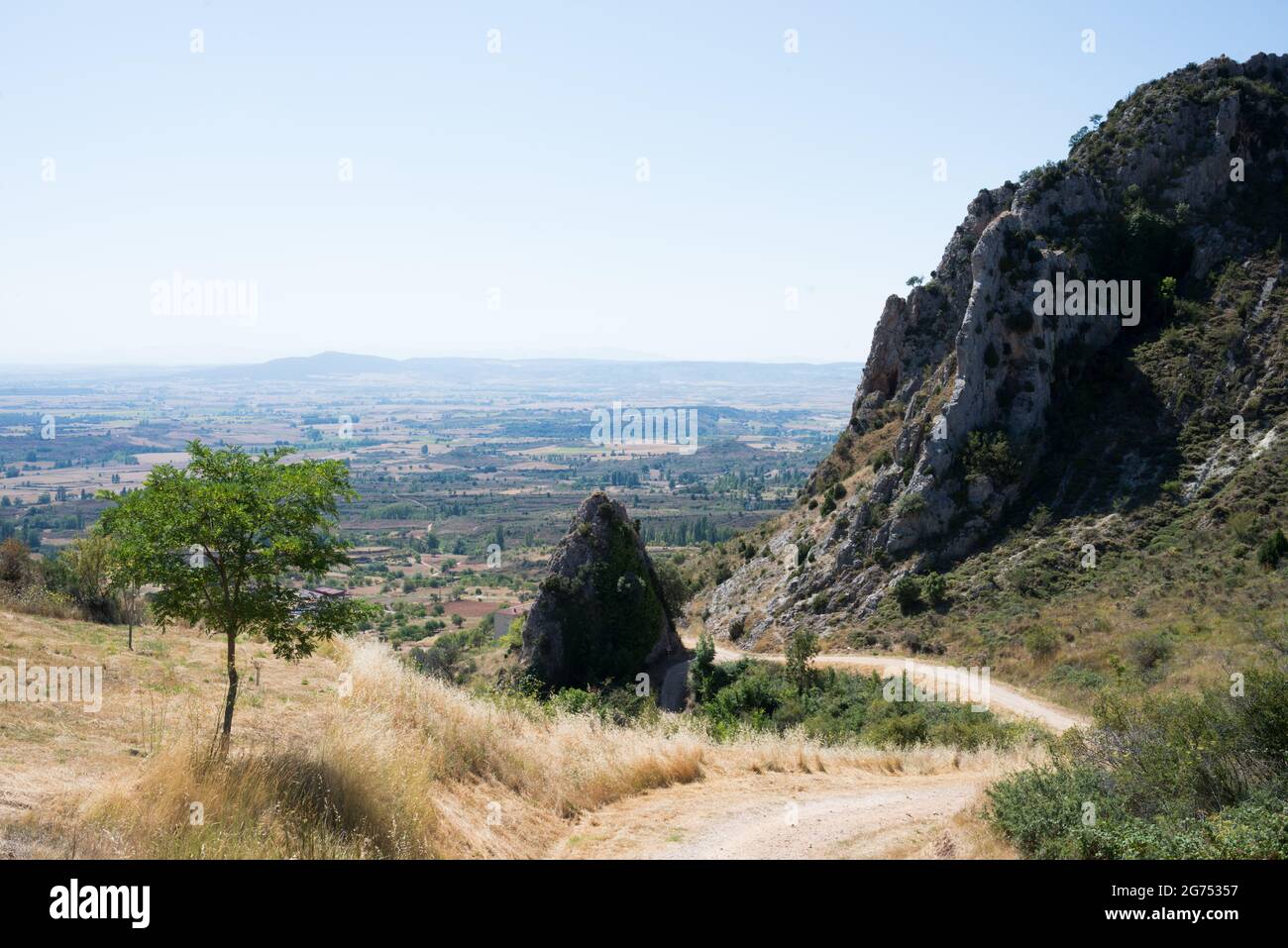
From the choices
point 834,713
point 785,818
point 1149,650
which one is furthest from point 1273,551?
point 785,818

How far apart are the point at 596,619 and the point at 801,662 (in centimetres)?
997

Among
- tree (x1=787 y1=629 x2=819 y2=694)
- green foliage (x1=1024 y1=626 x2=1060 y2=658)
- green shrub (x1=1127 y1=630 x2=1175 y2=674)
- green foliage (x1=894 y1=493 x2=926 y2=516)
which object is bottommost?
tree (x1=787 y1=629 x2=819 y2=694)

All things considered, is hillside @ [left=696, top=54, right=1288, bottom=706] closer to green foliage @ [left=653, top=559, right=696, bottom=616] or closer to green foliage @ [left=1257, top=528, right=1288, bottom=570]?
green foliage @ [left=1257, top=528, right=1288, bottom=570]

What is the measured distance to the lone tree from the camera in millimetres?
9664

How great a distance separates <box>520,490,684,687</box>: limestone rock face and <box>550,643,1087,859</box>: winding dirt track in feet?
70.7

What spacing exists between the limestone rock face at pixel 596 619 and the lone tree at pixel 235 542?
24.2m

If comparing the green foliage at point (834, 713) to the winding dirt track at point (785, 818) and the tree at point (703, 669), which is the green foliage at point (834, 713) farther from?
the winding dirt track at point (785, 818)

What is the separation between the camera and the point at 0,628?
61.7ft

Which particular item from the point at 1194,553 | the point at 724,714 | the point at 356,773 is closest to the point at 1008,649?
the point at 1194,553

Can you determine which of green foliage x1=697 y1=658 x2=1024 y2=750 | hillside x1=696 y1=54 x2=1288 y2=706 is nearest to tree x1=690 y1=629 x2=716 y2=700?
green foliage x1=697 y1=658 x2=1024 y2=750

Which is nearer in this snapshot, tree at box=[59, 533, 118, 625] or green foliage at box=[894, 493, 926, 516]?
tree at box=[59, 533, 118, 625]

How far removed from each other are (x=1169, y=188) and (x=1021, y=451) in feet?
61.8

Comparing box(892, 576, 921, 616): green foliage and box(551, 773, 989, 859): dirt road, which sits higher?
box(551, 773, 989, 859): dirt road

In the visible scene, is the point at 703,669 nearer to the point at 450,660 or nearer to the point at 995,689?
the point at 995,689
